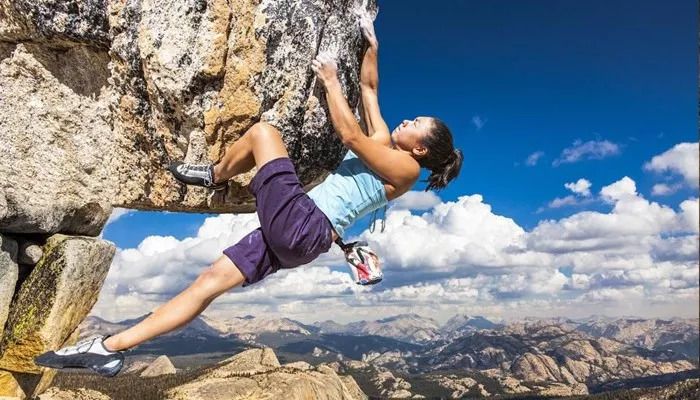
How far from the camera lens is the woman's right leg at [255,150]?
650cm

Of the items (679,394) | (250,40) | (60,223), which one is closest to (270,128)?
(250,40)

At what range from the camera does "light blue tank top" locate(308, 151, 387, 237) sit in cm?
660

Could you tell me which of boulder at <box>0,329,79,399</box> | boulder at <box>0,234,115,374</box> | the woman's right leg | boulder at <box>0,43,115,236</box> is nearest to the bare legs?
the woman's right leg

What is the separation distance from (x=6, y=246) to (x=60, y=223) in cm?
89

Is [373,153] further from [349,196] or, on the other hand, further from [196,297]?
[196,297]

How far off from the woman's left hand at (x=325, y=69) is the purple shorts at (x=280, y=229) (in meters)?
1.82

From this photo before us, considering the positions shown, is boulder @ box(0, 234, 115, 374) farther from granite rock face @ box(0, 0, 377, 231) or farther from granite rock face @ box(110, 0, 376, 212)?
granite rock face @ box(110, 0, 376, 212)

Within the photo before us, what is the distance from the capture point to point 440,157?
7.15 meters

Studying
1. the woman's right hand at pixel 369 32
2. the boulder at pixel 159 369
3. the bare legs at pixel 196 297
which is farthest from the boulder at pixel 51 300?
the boulder at pixel 159 369

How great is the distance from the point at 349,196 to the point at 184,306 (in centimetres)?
232

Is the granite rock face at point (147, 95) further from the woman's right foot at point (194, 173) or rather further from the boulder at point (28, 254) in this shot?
the woman's right foot at point (194, 173)

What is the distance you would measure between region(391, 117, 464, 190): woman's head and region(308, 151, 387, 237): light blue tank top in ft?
2.04

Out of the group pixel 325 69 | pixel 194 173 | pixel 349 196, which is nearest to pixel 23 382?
pixel 194 173

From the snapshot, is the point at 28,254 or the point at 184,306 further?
the point at 28,254
